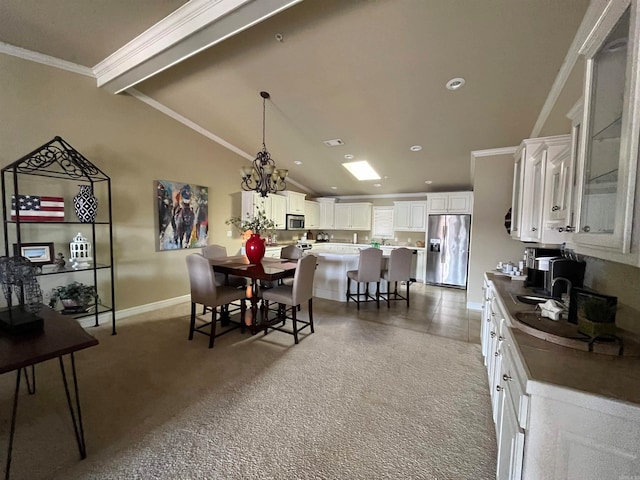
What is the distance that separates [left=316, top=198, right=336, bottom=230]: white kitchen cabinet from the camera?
7707mm

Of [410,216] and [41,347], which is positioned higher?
[410,216]

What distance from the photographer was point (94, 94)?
3.38 meters

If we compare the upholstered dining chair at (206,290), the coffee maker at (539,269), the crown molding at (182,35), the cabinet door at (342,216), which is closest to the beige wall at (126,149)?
the crown molding at (182,35)

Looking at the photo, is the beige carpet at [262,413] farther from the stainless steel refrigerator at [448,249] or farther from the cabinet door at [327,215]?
the cabinet door at [327,215]

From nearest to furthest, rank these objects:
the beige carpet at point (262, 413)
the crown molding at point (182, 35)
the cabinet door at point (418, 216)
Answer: the beige carpet at point (262, 413)
the crown molding at point (182, 35)
the cabinet door at point (418, 216)

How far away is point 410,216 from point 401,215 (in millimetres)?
226

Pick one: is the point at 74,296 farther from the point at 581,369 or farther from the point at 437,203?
the point at 437,203

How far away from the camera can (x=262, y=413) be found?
194cm

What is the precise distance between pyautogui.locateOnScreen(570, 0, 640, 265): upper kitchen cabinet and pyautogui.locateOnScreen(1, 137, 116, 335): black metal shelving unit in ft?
13.6

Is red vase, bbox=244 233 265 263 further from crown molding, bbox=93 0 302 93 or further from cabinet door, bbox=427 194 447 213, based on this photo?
cabinet door, bbox=427 194 447 213

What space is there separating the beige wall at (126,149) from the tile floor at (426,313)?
2.66 m

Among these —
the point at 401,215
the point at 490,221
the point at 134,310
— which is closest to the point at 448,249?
the point at 401,215

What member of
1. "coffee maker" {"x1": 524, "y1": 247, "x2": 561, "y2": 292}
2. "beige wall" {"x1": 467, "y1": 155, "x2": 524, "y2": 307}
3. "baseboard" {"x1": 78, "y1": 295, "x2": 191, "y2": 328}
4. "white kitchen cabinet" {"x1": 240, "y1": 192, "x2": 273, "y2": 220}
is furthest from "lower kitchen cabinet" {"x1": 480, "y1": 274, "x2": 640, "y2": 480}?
"white kitchen cabinet" {"x1": 240, "y1": 192, "x2": 273, "y2": 220}

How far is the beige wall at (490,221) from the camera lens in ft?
13.6
